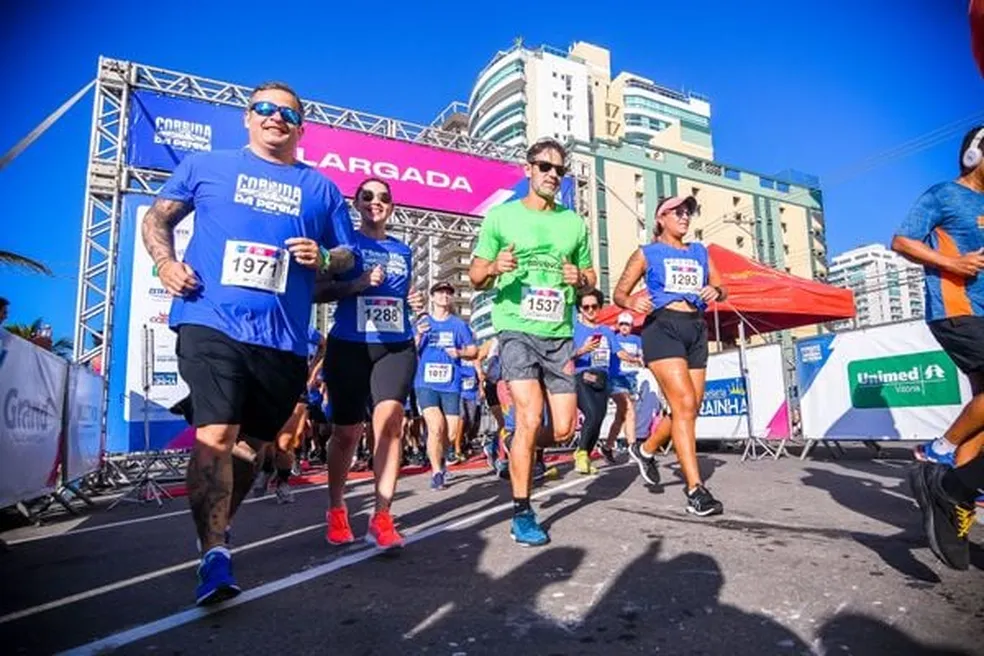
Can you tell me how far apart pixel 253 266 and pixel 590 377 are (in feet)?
17.0

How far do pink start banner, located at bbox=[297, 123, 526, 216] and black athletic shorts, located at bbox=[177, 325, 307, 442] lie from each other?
9.69 m

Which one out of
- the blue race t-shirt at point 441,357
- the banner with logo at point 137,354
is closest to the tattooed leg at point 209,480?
the blue race t-shirt at point 441,357

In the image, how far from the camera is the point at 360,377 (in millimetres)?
3385

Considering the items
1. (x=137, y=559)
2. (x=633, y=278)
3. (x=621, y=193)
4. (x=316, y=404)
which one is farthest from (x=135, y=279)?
(x=621, y=193)

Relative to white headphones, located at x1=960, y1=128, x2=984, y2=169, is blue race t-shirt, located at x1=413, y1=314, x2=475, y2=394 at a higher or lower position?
lower

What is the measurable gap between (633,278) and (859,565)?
7.49 ft

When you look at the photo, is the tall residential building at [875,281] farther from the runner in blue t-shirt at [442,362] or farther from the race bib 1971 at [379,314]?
the race bib 1971 at [379,314]

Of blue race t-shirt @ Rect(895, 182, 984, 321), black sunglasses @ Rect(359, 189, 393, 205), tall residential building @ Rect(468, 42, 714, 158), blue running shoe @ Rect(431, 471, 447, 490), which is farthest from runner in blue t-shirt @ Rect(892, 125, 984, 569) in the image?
tall residential building @ Rect(468, 42, 714, 158)

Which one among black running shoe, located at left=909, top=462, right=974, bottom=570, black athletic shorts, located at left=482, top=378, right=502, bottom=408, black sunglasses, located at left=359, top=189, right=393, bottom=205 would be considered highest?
black sunglasses, located at left=359, top=189, right=393, bottom=205

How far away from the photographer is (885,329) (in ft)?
25.1

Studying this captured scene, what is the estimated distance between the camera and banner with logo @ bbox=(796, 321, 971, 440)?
7.02 meters

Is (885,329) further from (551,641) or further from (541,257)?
(551,641)

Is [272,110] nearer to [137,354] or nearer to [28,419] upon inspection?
[28,419]

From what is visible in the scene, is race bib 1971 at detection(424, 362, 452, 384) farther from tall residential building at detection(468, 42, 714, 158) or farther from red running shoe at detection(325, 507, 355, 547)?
tall residential building at detection(468, 42, 714, 158)
